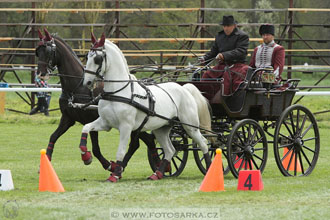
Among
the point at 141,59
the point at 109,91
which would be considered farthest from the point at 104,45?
the point at 141,59

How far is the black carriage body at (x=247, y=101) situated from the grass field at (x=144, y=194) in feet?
2.91

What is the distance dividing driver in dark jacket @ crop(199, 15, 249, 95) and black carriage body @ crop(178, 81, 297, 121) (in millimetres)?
120

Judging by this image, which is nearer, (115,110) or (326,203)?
(326,203)

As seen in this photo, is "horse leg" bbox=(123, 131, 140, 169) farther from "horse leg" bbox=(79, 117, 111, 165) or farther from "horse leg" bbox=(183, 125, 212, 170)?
"horse leg" bbox=(79, 117, 111, 165)

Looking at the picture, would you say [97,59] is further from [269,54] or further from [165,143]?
[269,54]

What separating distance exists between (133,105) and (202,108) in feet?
3.88

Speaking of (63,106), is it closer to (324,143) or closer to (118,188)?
(118,188)

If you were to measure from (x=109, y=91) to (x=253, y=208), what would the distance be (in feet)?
9.46

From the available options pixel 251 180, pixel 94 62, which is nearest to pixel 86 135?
pixel 94 62

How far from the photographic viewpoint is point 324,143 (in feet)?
51.1

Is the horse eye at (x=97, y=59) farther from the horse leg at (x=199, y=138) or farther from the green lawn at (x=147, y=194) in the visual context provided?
the horse leg at (x=199, y=138)

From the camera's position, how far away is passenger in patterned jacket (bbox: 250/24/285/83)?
10.9 m

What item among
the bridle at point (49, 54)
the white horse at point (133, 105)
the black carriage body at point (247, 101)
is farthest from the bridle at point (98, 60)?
the black carriage body at point (247, 101)

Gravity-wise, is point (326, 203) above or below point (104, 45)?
below
